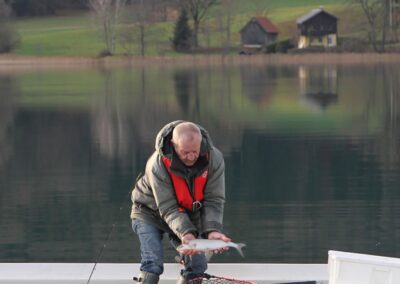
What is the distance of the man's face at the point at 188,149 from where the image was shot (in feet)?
16.5

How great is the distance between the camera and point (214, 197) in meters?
5.29

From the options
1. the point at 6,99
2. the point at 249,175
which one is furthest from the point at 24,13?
the point at 249,175

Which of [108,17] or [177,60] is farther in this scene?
[108,17]

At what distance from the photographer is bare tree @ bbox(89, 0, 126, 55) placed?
77.5 meters

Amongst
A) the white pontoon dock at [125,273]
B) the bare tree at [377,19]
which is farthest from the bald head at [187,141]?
the bare tree at [377,19]

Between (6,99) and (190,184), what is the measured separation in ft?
92.0

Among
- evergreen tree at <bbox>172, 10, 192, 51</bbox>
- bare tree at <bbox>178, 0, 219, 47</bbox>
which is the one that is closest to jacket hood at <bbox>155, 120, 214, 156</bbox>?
evergreen tree at <bbox>172, 10, 192, 51</bbox>

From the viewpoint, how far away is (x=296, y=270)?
5449mm

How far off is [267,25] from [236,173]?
65237 mm

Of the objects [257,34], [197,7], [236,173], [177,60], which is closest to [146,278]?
[236,173]

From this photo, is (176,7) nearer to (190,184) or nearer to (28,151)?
(28,151)

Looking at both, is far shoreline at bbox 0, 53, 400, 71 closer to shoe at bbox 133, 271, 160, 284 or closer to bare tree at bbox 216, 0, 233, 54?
bare tree at bbox 216, 0, 233, 54

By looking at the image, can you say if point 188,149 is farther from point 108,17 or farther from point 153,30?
point 108,17

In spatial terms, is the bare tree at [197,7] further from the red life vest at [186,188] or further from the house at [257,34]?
the red life vest at [186,188]
